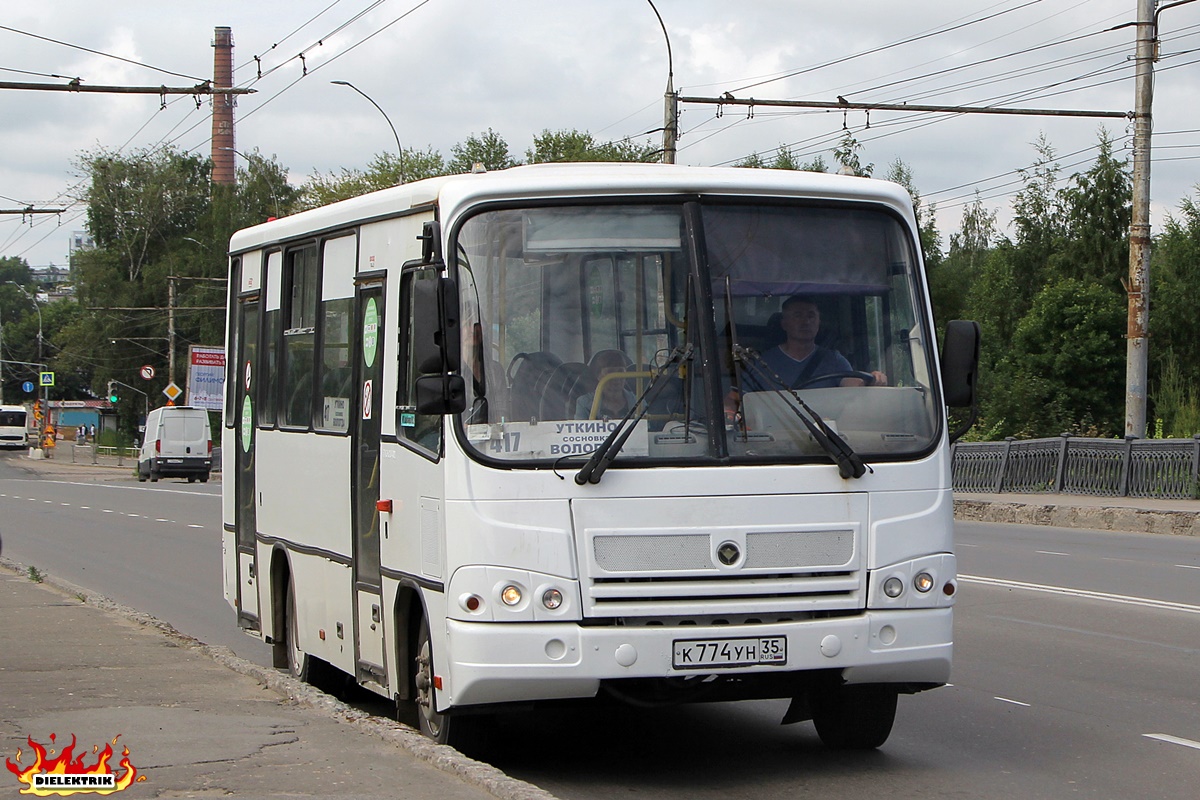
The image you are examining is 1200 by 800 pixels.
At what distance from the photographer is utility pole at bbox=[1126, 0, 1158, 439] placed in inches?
956

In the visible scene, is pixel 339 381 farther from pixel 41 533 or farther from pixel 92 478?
pixel 92 478

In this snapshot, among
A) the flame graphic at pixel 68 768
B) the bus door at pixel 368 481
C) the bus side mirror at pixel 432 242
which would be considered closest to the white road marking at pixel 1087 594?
the bus door at pixel 368 481

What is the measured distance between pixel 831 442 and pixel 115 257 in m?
84.1

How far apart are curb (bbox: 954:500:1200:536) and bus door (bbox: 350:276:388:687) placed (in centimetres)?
1586

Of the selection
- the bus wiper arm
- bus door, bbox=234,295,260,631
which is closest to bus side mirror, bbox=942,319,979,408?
the bus wiper arm

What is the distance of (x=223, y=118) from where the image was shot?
80.0 metres

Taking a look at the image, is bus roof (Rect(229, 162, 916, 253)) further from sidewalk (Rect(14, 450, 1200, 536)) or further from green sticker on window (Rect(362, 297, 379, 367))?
sidewalk (Rect(14, 450, 1200, 536))

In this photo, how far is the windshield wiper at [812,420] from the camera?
22.6 ft

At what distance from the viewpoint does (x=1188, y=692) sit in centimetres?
924

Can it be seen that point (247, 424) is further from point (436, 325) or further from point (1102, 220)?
point (1102, 220)

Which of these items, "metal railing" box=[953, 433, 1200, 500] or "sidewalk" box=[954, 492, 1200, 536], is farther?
"metal railing" box=[953, 433, 1200, 500]

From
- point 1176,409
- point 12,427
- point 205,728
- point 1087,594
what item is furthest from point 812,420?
point 12,427

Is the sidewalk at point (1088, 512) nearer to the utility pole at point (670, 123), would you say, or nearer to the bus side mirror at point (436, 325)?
the utility pole at point (670, 123)

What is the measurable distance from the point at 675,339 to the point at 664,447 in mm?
473
